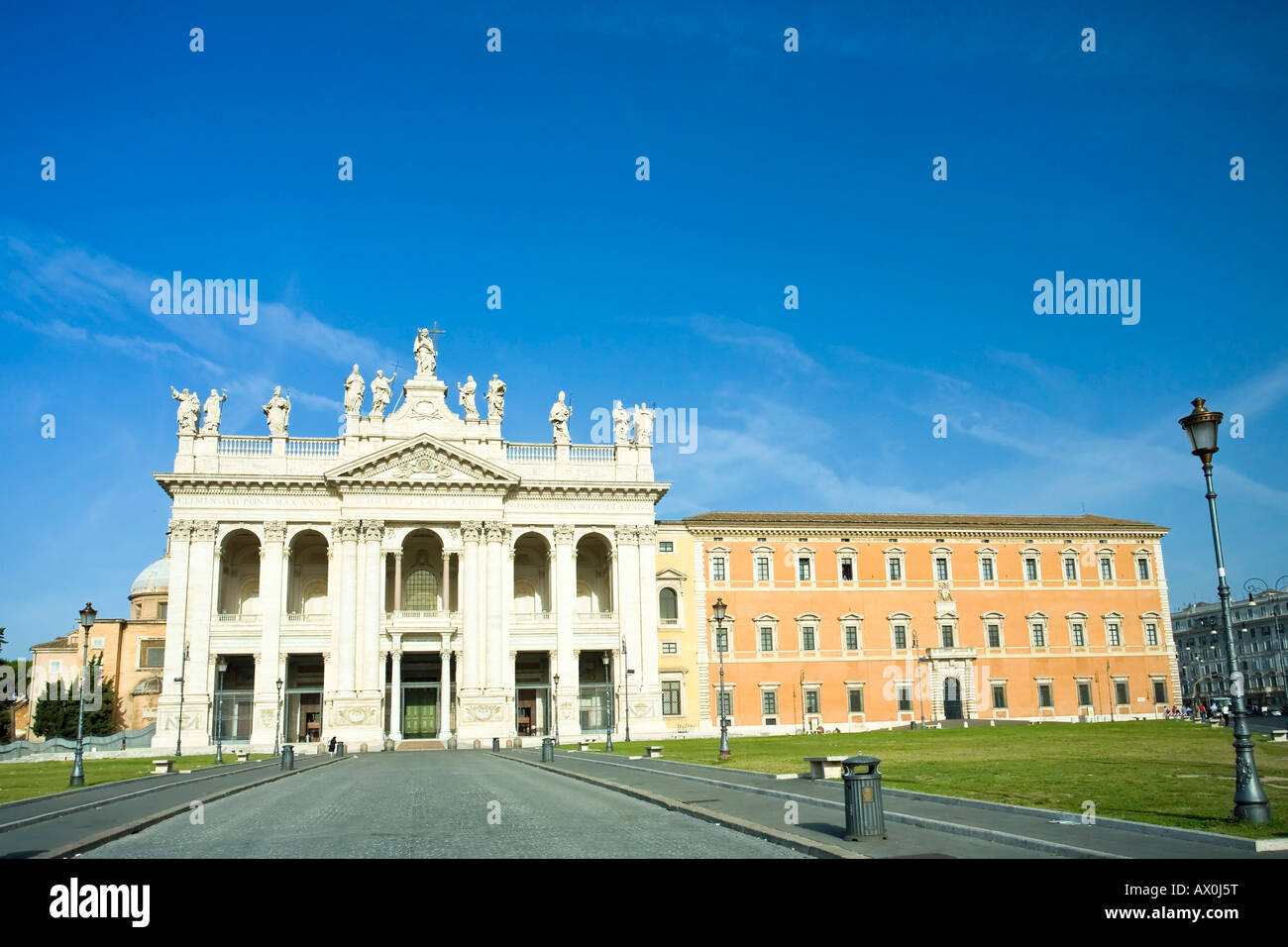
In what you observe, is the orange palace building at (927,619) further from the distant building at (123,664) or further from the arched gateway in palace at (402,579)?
the distant building at (123,664)

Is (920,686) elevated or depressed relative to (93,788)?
elevated

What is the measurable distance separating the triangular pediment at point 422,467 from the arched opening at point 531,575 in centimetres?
544

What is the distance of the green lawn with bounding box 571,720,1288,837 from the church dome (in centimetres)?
5499

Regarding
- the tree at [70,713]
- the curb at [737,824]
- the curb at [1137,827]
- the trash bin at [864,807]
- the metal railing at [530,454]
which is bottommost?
the curb at [737,824]

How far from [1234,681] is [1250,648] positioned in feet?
474

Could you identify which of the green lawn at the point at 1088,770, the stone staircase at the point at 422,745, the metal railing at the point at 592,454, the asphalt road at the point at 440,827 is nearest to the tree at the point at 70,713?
the stone staircase at the point at 422,745

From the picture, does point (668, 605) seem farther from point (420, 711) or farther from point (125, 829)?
point (125, 829)

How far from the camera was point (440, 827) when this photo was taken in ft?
56.9

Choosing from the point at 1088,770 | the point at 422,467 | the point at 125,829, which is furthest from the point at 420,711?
the point at 125,829

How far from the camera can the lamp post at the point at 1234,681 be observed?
1491 cm

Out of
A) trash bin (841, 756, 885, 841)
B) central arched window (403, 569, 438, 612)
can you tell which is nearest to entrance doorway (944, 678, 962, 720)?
central arched window (403, 569, 438, 612)

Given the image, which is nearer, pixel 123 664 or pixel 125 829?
pixel 125 829
